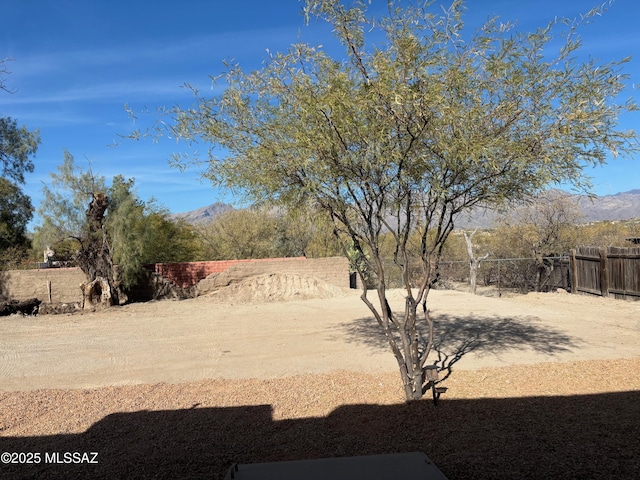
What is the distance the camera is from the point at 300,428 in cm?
552

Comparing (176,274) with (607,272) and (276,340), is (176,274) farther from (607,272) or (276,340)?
(607,272)

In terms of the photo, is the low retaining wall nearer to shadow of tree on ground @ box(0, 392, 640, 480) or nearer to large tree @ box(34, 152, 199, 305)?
large tree @ box(34, 152, 199, 305)

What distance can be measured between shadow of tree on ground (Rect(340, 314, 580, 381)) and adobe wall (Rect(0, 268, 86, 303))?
504 inches

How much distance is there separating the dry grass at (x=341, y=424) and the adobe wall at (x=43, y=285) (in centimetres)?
1451

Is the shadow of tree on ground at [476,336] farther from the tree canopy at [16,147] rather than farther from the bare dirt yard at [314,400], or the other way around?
the tree canopy at [16,147]

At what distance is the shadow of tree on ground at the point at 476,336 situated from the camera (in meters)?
9.72

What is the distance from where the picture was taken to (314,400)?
258 inches

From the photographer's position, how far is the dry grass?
4473mm

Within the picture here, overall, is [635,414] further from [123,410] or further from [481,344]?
[123,410]

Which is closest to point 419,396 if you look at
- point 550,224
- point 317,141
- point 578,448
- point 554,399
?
point 554,399

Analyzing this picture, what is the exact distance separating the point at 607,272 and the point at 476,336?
32.4ft

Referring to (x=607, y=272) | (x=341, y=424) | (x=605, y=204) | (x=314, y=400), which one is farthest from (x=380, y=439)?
(x=607, y=272)

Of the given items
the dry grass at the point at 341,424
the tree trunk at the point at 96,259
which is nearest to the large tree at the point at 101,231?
the tree trunk at the point at 96,259

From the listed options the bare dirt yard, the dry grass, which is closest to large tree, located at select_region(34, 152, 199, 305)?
the bare dirt yard
